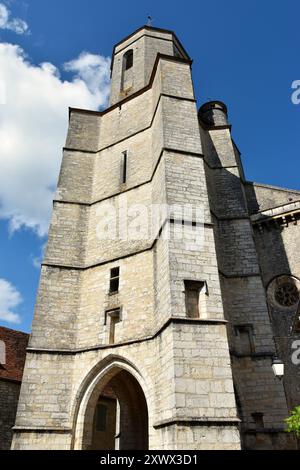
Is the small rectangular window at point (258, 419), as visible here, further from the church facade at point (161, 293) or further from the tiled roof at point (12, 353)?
the tiled roof at point (12, 353)

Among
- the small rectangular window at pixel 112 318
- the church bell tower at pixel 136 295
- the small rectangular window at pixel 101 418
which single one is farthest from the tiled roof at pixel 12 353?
the small rectangular window at pixel 112 318

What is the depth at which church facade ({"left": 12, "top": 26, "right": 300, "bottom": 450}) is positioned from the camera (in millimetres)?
6574

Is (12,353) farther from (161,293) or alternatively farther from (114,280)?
(161,293)

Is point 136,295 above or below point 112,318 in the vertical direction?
above

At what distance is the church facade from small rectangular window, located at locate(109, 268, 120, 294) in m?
0.04

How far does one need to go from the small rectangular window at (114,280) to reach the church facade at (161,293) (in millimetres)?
36

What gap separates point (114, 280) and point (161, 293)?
1.98 m

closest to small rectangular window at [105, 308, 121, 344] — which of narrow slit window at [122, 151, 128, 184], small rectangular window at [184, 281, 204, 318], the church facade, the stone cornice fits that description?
the church facade

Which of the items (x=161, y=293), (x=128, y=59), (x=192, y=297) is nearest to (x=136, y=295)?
(x=161, y=293)

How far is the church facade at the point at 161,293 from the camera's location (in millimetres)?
6574

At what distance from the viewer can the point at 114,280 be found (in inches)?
364

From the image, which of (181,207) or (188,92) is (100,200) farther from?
(188,92)

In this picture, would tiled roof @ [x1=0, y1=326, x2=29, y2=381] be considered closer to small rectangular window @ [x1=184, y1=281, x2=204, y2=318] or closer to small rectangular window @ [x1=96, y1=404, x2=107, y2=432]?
small rectangular window @ [x1=96, y1=404, x2=107, y2=432]
